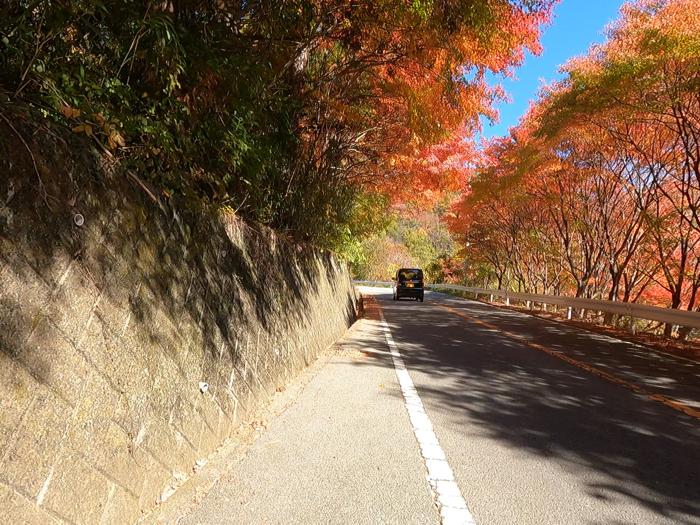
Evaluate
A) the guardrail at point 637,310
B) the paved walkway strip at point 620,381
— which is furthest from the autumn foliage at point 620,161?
the paved walkway strip at point 620,381

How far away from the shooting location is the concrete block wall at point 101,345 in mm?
2285

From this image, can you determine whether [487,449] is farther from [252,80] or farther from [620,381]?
[252,80]

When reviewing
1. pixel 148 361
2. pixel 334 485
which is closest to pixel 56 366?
pixel 148 361

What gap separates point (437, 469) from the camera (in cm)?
355

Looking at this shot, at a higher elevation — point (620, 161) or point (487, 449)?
point (620, 161)

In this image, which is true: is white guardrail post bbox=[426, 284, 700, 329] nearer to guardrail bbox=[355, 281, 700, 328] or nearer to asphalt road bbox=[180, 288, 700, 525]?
guardrail bbox=[355, 281, 700, 328]

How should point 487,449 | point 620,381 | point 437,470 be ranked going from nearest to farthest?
point 437,470
point 487,449
point 620,381

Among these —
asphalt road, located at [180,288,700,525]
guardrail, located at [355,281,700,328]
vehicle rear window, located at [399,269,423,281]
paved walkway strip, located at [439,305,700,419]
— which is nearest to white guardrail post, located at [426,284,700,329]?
guardrail, located at [355,281,700,328]

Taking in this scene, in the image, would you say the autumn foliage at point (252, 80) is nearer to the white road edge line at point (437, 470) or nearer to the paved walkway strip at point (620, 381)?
the white road edge line at point (437, 470)

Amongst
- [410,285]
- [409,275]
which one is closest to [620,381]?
[410,285]

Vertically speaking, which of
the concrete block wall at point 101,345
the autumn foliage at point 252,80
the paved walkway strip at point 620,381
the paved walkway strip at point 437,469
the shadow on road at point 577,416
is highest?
the autumn foliage at point 252,80

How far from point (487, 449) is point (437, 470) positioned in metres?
0.66

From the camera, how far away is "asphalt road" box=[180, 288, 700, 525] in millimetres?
2971

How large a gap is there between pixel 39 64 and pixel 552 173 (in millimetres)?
18238
